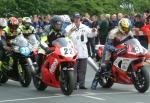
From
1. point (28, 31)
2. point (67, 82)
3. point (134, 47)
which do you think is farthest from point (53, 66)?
point (28, 31)

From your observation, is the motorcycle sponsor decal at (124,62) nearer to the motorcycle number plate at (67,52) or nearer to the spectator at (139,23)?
the motorcycle number plate at (67,52)

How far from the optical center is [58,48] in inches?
514

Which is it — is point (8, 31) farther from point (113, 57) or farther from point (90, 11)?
point (90, 11)

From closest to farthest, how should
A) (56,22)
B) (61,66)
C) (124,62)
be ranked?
(61,66) → (56,22) → (124,62)

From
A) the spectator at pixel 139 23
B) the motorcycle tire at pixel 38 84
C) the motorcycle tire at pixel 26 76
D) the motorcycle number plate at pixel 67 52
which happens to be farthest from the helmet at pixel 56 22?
the spectator at pixel 139 23

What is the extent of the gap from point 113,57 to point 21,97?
2523 mm

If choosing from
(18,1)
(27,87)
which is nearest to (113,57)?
(27,87)

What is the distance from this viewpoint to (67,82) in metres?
12.7

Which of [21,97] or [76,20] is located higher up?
[76,20]

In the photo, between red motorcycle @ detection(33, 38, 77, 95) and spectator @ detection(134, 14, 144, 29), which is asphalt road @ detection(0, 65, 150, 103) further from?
spectator @ detection(134, 14, 144, 29)

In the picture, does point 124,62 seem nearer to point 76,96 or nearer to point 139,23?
point 76,96

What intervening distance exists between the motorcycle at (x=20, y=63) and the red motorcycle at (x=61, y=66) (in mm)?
1273

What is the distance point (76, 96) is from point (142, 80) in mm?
1563

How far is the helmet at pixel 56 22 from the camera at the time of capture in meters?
13.4
